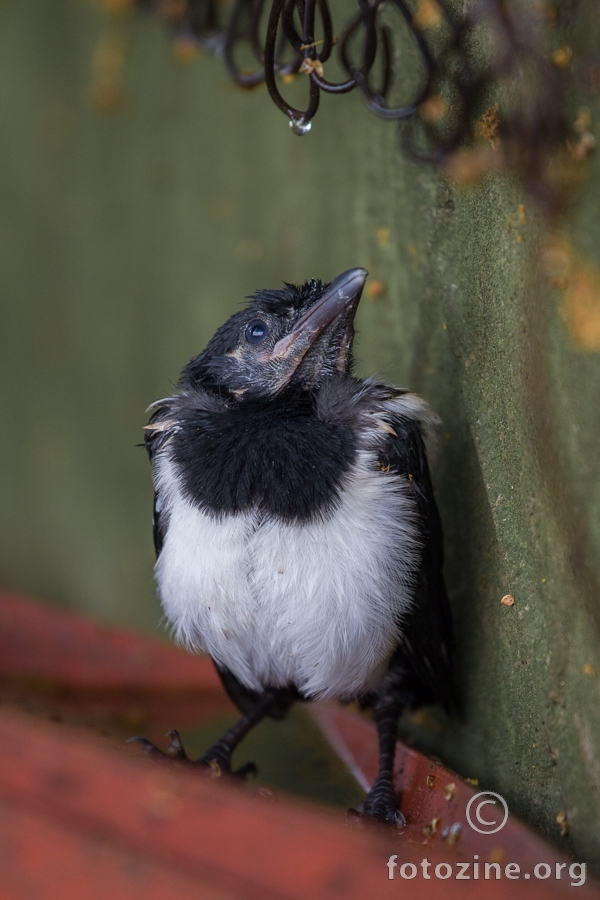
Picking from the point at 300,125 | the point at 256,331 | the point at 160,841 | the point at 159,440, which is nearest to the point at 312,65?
the point at 300,125

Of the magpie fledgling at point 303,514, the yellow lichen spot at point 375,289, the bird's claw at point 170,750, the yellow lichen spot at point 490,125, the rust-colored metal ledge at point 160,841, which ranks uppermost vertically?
the yellow lichen spot at point 490,125

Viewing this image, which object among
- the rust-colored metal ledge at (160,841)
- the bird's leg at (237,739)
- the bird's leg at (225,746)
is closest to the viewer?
the rust-colored metal ledge at (160,841)

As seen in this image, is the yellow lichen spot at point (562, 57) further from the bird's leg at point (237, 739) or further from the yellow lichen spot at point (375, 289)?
the bird's leg at point (237, 739)

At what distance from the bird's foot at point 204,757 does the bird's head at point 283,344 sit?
0.77 meters

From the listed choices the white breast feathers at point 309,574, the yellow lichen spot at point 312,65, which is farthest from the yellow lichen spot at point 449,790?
the yellow lichen spot at point 312,65

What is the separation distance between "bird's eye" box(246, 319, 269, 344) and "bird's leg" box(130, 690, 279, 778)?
887 mm

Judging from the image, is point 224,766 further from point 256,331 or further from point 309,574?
point 256,331

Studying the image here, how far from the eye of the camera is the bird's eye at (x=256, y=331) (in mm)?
1793

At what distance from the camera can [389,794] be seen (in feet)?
5.59

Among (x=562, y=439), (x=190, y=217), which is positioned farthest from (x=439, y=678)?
(x=190, y=217)

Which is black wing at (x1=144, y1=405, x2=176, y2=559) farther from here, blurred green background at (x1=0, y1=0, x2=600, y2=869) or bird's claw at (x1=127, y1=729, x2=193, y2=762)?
blurred green background at (x1=0, y1=0, x2=600, y2=869)

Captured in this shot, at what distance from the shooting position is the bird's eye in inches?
70.6

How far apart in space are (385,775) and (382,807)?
4.3 inches

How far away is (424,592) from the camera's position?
5.54 ft
